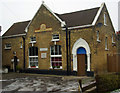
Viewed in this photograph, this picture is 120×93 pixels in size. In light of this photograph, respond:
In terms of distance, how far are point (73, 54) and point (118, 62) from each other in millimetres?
5217

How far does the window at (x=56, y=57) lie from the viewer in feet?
66.3

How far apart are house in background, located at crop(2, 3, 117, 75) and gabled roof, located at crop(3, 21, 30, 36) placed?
1.35 ft

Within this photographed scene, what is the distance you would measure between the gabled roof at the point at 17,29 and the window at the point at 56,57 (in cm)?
678

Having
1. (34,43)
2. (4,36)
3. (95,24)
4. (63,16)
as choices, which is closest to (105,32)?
(95,24)

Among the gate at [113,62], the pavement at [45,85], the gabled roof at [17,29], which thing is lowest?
the pavement at [45,85]

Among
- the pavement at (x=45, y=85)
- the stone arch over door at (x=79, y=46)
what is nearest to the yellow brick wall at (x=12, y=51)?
the pavement at (x=45, y=85)

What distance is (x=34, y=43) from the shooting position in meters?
22.5

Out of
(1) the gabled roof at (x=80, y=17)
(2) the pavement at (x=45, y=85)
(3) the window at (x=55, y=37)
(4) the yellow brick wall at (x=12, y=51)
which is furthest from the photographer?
(4) the yellow brick wall at (x=12, y=51)

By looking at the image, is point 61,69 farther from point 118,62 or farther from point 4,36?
point 4,36

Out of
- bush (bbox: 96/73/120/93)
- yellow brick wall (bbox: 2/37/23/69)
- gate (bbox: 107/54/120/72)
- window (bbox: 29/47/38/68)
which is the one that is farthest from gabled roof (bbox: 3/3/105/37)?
bush (bbox: 96/73/120/93)

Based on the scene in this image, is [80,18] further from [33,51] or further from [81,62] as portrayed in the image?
[33,51]

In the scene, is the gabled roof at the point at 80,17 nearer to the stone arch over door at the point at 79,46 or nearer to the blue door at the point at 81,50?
the stone arch over door at the point at 79,46

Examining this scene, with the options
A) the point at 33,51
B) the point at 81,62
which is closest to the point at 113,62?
the point at 81,62

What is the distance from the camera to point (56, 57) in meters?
20.5
